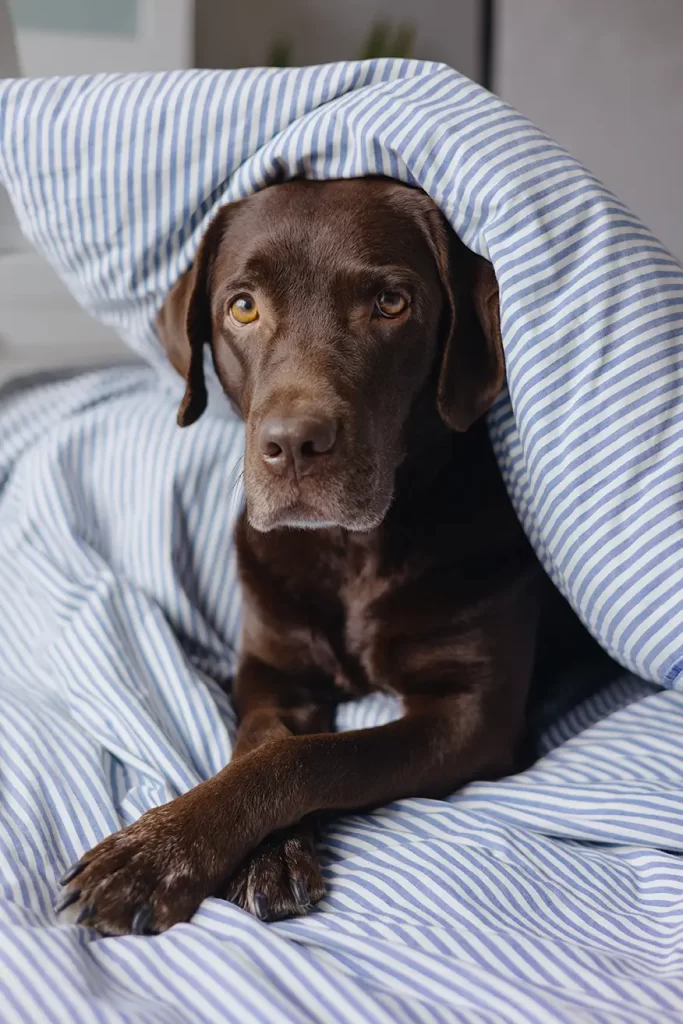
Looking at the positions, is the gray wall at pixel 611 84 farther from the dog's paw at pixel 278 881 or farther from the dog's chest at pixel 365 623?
the dog's paw at pixel 278 881

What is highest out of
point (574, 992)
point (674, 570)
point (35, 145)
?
point (35, 145)

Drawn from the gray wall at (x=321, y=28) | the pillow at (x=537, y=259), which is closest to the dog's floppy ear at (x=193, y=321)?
the pillow at (x=537, y=259)

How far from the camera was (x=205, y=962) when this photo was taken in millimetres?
1041

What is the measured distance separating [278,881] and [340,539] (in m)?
0.66

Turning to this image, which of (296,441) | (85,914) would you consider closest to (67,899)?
(85,914)

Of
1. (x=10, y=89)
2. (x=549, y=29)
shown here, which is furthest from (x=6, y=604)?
(x=549, y=29)

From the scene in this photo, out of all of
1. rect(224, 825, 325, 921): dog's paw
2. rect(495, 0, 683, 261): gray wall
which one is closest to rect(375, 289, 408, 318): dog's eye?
rect(224, 825, 325, 921): dog's paw

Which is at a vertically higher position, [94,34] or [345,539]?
[94,34]

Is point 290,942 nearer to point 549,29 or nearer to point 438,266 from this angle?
point 438,266

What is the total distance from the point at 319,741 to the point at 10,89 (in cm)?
137

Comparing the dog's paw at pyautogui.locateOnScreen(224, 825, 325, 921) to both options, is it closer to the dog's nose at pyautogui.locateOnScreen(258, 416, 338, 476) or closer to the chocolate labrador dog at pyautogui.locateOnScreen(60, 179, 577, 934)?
the chocolate labrador dog at pyautogui.locateOnScreen(60, 179, 577, 934)

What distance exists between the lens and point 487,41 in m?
3.18

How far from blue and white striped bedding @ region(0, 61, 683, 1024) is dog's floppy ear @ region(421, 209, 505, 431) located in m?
0.07

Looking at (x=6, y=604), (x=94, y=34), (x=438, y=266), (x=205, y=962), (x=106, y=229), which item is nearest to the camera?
(x=205, y=962)
